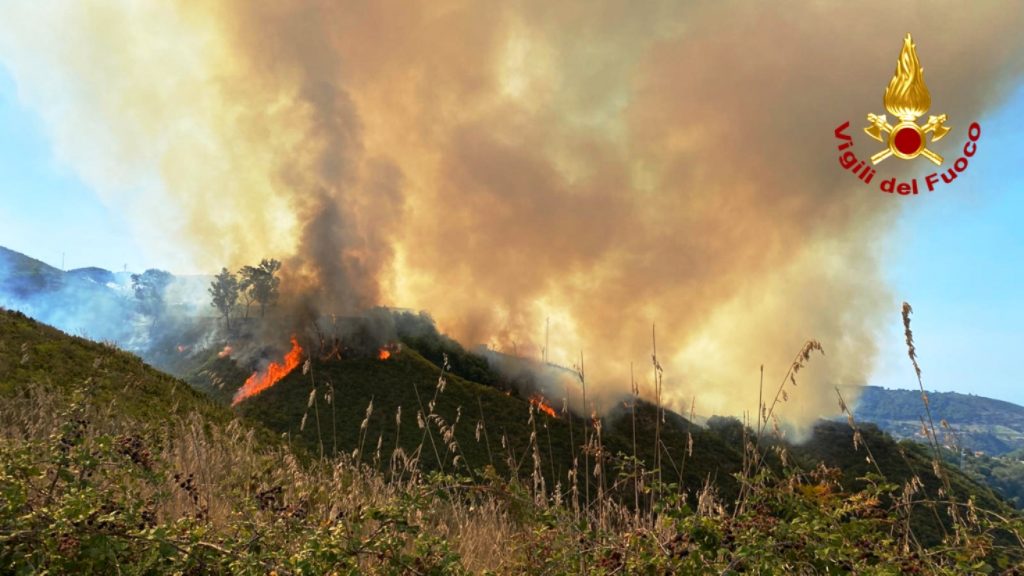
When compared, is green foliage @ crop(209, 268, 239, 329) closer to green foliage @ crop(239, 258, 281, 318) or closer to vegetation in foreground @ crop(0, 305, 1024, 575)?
green foliage @ crop(239, 258, 281, 318)

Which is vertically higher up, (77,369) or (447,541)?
(77,369)

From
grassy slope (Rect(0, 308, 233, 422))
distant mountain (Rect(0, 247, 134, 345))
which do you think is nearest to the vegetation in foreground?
grassy slope (Rect(0, 308, 233, 422))

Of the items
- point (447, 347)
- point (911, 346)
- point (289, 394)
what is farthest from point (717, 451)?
point (911, 346)

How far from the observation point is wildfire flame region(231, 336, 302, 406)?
269 ft

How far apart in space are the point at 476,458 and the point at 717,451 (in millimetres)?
51959

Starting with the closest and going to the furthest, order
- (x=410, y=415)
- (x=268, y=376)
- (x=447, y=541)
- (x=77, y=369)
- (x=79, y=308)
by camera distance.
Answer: (x=447, y=541) → (x=77, y=369) → (x=410, y=415) → (x=268, y=376) → (x=79, y=308)

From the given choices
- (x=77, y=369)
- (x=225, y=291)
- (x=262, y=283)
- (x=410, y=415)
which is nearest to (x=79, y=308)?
(x=225, y=291)

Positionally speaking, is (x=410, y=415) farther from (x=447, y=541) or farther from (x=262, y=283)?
(x=447, y=541)

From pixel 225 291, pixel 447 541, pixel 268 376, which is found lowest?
pixel 447 541

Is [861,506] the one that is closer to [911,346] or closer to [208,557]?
[911,346]

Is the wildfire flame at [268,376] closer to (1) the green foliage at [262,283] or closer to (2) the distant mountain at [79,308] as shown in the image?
(1) the green foliage at [262,283]

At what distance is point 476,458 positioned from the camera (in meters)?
65.4

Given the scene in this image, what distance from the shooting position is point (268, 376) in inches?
3433

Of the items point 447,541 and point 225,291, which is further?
point 225,291
